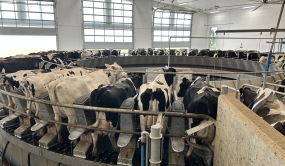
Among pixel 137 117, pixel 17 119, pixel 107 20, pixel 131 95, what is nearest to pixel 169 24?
pixel 107 20

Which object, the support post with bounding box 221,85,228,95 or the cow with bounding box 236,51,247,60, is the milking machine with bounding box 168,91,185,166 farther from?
the cow with bounding box 236,51,247,60

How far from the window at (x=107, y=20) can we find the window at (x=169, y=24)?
3.20 meters

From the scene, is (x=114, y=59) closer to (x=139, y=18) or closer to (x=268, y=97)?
(x=139, y=18)

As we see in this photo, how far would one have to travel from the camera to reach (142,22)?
20250 millimetres

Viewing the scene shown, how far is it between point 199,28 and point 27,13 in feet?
57.8

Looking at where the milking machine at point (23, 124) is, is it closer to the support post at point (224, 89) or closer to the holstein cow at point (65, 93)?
the holstein cow at point (65, 93)

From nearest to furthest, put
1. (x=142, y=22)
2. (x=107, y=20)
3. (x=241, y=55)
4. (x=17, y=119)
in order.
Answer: (x=17, y=119)
(x=241, y=55)
(x=107, y=20)
(x=142, y=22)

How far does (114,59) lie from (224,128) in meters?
10.6

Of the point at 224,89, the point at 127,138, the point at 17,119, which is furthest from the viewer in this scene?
the point at 17,119

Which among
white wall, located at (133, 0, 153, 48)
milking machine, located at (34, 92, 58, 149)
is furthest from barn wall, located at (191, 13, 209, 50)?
milking machine, located at (34, 92, 58, 149)

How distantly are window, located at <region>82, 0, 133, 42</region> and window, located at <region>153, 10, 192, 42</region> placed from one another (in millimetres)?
3196

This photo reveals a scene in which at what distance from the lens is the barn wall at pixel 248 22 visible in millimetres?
16672

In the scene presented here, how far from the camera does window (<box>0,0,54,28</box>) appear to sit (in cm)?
1511

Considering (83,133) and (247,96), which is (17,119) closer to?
(83,133)
